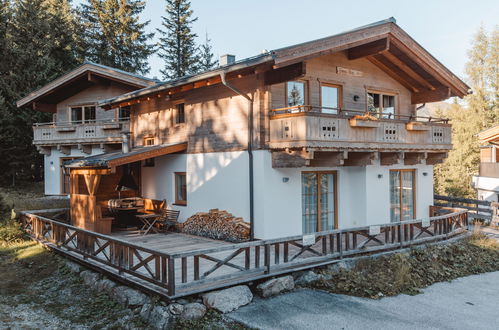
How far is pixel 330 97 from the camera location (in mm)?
12664

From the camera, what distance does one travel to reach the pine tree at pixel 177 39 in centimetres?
3784

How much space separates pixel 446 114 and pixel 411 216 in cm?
2256

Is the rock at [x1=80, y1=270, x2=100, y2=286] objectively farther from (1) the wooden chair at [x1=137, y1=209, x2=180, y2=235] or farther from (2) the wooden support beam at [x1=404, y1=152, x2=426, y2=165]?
(2) the wooden support beam at [x1=404, y1=152, x2=426, y2=165]

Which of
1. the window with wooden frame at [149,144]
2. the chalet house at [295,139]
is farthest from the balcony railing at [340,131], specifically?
the window with wooden frame at [149,144]

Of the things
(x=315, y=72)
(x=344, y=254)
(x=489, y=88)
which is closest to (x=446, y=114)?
(x=489, y=88)

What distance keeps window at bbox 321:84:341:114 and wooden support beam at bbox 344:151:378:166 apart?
62.7 inches

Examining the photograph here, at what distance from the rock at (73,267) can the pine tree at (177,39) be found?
29.3 metres

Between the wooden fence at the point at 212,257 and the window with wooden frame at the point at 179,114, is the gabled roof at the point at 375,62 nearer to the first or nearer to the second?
the window with wooden frame at the point at 179,114

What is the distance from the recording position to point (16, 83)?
26406 mm

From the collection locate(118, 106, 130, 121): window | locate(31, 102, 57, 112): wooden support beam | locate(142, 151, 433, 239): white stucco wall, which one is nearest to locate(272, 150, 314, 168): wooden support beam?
locate(142, 151, 433, 239): white stucco wall

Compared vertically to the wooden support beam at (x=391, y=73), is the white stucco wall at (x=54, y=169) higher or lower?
lower

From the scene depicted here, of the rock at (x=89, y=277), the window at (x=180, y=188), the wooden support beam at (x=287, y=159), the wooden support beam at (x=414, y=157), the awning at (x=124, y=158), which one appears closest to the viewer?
the rock at (x=89, y=277)

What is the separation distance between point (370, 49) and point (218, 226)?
7476 millimetres

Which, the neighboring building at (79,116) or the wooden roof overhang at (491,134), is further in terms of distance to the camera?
the wooden roof overhang at (491,134)
